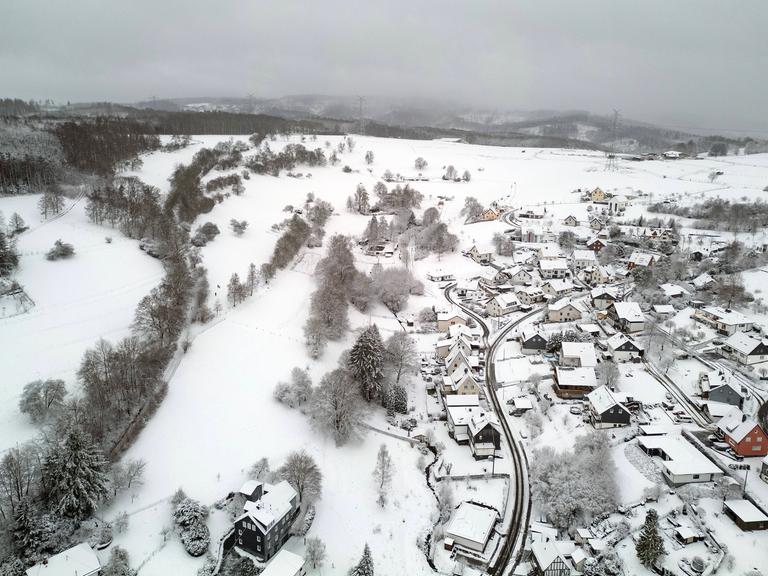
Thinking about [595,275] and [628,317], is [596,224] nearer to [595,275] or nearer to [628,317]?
[595,275]

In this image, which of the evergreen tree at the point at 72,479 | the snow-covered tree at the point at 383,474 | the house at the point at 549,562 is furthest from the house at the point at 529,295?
the evergreen tree at the point at 72,479

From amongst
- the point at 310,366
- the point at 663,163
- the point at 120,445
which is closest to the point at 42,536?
the point at 120,445

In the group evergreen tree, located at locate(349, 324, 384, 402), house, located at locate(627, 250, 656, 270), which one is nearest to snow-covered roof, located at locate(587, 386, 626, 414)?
evergreen tree, located at locate(349, 324, 384, 402)

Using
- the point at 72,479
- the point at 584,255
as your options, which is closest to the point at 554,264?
the point at 584,255

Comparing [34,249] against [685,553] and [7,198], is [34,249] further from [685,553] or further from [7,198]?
[685,553]

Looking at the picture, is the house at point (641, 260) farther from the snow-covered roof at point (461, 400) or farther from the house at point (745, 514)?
the house at point (745, 514)

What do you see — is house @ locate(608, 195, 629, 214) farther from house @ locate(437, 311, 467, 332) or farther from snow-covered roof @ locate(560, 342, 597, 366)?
snow-covered roof @ locate(560, 342, 597, 366)

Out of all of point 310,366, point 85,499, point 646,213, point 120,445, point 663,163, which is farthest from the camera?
point 663,163

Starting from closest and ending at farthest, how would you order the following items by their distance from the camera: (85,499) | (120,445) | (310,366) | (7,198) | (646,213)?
(85,499) < (120,445) < (310,366) < (7,198) < (646,213)
